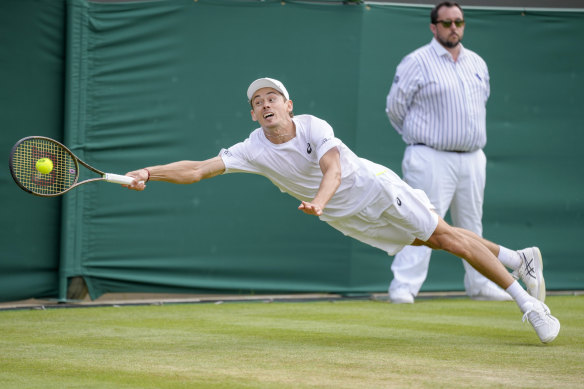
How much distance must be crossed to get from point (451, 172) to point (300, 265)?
1597mm

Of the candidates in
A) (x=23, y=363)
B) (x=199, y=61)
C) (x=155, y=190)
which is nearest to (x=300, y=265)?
(x=155, y=190)

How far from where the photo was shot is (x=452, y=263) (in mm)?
9383

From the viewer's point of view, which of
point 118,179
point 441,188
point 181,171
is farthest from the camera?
point 441,188

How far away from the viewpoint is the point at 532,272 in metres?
6.46

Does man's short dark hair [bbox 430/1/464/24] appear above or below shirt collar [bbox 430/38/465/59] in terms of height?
above

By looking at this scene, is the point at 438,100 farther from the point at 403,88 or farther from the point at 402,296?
the point at 402,296

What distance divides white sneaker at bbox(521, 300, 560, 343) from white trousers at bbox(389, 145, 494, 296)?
272cm

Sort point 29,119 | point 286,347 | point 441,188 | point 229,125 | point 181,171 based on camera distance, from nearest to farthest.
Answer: point 286,347 → point 181,171 → point 29,119 → point 441,188 → point 229,125

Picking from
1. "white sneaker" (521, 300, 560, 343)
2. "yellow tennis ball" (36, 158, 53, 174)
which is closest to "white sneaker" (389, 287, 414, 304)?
"white sneaker" (521, 300, 560, 343)

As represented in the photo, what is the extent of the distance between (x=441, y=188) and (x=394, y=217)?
2465 millimetres

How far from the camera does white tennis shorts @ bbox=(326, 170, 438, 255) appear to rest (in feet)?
19.5

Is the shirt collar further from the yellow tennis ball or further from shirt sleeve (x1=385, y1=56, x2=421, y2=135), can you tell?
the yellow tennis ball

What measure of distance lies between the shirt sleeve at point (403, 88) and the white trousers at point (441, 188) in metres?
0.34

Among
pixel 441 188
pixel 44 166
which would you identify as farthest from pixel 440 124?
pixel 44 166
